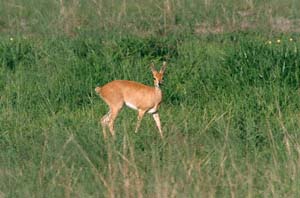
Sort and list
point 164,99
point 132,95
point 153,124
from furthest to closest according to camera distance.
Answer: point 164,99 < point 132,95 < point 153,124

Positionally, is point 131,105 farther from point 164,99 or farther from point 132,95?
point 164,99

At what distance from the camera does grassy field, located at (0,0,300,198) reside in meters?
6.34

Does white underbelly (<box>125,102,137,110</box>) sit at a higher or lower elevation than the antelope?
lower

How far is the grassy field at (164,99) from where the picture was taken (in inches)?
250

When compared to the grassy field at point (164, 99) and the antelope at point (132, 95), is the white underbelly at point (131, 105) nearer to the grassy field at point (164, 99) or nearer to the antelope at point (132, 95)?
the antelope at point (132, 95)

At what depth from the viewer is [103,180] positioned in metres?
6.15

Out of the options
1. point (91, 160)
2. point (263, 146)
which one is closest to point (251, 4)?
point (263, 146)

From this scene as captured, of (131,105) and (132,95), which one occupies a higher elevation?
(132,95)

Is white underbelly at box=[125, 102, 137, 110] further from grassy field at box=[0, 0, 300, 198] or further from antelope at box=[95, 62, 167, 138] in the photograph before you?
grassy field at box=[0, 0, 300, 198]

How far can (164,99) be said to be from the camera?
33.0 ft

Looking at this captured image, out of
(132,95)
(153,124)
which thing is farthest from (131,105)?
(153,124)

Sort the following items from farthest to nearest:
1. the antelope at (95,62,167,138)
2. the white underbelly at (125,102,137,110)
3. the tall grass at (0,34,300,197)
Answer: the white underbelly at (125,102,137,110)
the antelope at (95,62,167,138)
the tall grass at (0,34,300,197)

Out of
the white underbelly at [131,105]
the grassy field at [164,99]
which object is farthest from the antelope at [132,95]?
the grassy field at [164,99]

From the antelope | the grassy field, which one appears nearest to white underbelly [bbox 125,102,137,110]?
the antelope
